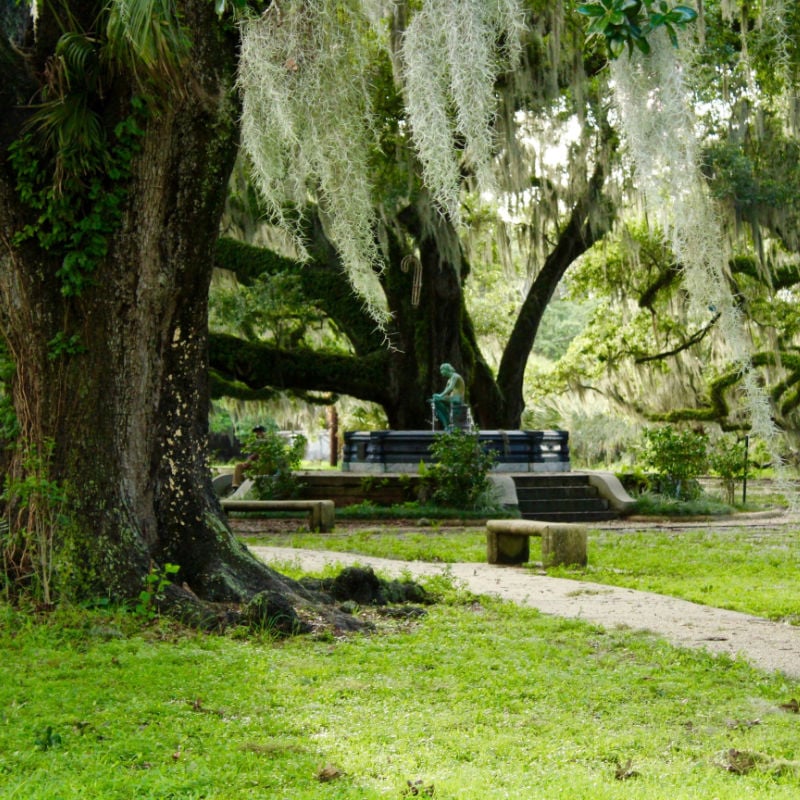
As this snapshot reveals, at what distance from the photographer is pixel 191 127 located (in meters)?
6.20

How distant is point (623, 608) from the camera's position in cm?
710

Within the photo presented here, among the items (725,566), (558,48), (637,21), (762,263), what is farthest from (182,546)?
(762,263)

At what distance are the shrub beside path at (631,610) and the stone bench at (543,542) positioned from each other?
0.69 feet

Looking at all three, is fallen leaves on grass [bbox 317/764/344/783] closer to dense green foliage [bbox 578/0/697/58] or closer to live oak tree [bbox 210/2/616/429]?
dense green foliage [bbox 578/0/697/58]

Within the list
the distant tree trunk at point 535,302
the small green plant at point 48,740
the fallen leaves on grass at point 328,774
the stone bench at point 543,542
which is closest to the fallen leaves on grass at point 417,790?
the fallen leaves on grass at point 328,774

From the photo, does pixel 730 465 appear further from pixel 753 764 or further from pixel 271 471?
pixel 753 764

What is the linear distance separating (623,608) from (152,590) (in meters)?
3.02

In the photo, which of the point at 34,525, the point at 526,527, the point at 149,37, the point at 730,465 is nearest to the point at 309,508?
the point at 526,527

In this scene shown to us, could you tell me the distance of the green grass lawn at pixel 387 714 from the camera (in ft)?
11.4

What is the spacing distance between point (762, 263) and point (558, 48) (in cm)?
620

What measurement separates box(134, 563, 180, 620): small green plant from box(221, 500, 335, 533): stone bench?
270 inches

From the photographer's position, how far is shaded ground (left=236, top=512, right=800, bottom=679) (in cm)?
586

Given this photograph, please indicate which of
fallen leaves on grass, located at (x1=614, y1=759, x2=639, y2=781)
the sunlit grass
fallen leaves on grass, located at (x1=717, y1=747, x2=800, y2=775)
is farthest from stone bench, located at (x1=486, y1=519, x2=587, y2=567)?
fallen leaves on grass, located at (x1=614, y1=759, x2=639, y2=781)

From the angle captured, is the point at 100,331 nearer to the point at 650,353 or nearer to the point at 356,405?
the point at 650,353
